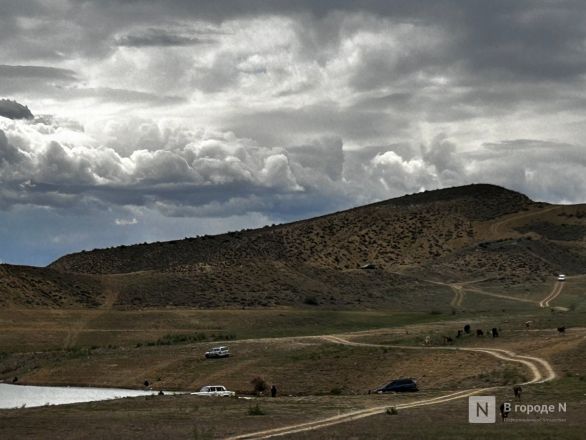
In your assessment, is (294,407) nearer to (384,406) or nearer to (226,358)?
(384,406)

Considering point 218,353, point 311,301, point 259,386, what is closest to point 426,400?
point 259,386

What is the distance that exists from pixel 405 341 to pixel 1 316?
56082mm

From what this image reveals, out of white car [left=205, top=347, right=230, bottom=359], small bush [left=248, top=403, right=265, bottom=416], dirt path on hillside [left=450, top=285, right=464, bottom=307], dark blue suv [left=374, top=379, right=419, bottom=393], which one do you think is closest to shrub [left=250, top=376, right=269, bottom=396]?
white car [left=205, top=347, right=230, bottom=359]

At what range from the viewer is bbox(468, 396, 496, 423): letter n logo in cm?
3928

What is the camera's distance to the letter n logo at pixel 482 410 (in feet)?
129

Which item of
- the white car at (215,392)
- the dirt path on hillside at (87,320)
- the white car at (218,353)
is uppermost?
the dirt path on hillside at (87,320)

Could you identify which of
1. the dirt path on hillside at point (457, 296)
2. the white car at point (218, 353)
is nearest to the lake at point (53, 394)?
the white car at point (218, 353)

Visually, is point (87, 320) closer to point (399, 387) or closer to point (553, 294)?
point (553, 294)

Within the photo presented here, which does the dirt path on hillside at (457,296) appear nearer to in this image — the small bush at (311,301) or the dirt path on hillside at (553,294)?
the dirt path on hillside at (553,294)

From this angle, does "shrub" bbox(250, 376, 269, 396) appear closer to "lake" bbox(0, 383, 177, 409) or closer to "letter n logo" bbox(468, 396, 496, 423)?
"lake" bbox(0, 383, 177, 409)

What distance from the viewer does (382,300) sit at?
146 m

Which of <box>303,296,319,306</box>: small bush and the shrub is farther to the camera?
<box>303,296,319,306</box>: small bush

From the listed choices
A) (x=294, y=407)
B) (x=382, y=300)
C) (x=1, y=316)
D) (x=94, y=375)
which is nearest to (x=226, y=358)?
(x=94, y=375)

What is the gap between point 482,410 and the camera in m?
41.3
